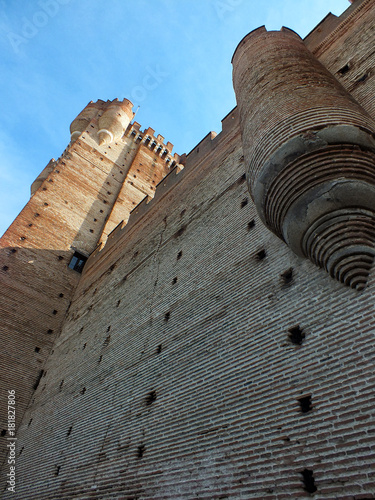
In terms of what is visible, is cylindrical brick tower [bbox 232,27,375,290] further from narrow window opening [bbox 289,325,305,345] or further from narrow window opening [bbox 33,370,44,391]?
narrow window opening [bbox 33,370,44,391]

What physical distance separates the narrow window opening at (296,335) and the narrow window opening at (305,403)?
0.56 m

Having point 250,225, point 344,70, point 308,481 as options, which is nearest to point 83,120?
point 344,70

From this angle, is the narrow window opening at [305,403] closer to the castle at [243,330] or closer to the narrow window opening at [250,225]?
the castle at [243,330]

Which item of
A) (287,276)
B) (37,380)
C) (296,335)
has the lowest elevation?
(296,335)

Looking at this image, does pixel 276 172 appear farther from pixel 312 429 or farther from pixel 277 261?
pixel 312 429

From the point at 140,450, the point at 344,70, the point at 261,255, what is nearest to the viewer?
the point at 140,450

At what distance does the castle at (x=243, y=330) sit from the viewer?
302cm

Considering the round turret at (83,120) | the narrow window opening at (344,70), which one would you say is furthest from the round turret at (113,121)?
the narrow window opening at (344,70)

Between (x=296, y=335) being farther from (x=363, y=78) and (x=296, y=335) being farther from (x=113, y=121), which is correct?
(x=113, y=121)

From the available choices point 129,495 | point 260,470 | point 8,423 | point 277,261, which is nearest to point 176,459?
point 129,495

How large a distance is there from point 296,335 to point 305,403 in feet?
2.40

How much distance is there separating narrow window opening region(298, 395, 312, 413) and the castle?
23mm

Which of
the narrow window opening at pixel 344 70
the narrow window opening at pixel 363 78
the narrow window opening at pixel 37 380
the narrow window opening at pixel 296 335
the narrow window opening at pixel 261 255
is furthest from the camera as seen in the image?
the narrow window opening at pixel 37 380

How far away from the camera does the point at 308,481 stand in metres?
2.64
